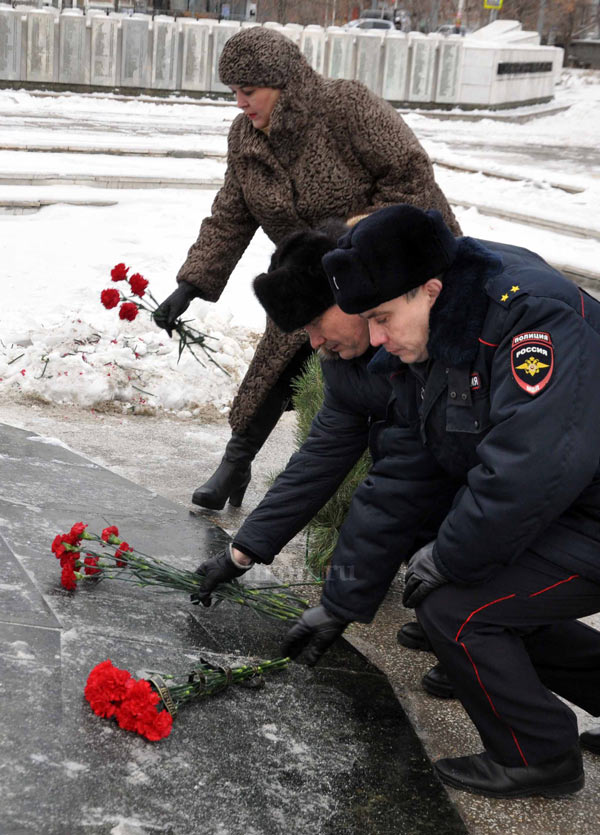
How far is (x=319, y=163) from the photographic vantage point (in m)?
3.67

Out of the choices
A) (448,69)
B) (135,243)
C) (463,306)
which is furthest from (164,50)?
(463,306)

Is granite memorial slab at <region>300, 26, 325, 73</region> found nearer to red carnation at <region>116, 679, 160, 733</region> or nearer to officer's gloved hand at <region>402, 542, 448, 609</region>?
officer's gloved hand at <region>402, 542, 448, 609</region>

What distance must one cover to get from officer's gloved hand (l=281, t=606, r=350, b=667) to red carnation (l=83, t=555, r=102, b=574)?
625 millimetres

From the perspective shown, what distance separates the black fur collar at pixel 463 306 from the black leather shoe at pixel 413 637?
1220 millimetres

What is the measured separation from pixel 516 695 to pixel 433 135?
19.6 m

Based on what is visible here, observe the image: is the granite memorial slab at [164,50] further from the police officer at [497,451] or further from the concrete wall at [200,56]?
the police officer at [497,451]

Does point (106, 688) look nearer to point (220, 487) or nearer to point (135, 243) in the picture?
point (220, 487)

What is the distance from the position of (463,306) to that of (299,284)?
0.56 meters

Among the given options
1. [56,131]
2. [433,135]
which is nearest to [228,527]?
[56,131]

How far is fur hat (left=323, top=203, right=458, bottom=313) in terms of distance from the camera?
2217 millimetres

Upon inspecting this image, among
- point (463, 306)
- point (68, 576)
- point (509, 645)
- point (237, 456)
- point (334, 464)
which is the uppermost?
point (463, 306)

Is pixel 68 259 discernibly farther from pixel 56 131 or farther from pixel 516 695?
pixel 56 131

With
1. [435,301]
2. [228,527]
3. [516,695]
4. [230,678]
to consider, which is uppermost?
[435,301]

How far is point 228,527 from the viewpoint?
13.3 feet
